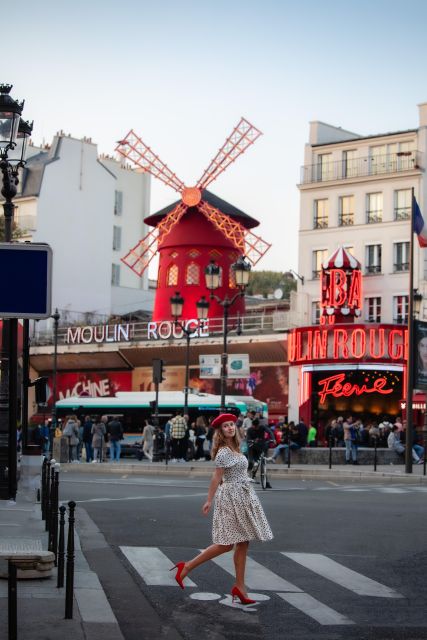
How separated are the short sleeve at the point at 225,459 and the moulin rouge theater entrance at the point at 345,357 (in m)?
36.9

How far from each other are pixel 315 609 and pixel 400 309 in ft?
132

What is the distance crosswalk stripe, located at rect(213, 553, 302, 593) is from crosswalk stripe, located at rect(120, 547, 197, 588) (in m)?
0.53

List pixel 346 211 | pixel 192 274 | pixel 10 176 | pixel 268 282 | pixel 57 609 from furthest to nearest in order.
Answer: pixel 268 282 → pixel 192 274 → pixel 346 211 → pixel 10 176 → pixel 57 609

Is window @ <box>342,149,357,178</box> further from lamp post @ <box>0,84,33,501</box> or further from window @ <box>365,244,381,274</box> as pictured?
lamp post @ <box>0,84,33,501</box>

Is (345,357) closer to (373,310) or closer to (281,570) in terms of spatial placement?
(373,310)

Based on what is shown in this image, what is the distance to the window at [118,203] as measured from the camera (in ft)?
237

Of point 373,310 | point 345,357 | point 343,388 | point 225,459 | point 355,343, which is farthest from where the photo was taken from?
point 373,310

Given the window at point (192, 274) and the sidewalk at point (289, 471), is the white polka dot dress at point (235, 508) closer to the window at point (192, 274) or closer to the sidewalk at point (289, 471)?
the sidewalk at point (289, 471)

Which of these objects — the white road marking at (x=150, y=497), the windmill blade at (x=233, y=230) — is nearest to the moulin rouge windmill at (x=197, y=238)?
the windmill blade at (x=233, y=230)

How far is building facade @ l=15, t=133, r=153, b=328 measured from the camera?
6619 cm

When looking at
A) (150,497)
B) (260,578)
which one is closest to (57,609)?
(260,578)

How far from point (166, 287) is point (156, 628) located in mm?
48200

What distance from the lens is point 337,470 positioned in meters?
28.6

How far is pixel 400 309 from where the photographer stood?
1907 inches
